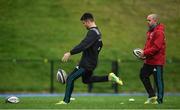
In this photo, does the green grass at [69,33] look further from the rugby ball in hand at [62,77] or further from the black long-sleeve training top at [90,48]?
the black long-sleeve training top at [90,48]

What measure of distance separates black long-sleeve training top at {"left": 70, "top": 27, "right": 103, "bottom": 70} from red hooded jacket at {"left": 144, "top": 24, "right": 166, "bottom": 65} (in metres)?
1.53

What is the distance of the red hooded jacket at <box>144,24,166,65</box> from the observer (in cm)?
1855

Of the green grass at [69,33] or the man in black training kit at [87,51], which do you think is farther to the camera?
the green grass at [69,33]

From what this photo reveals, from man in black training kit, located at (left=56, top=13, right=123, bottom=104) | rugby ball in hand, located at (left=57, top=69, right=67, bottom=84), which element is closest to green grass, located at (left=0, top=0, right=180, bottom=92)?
rugby ball in hand, located at (left=57, top=69, right=67, bottom=84)

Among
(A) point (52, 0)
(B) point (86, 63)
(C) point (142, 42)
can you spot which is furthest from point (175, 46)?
(B) point (86, 63)

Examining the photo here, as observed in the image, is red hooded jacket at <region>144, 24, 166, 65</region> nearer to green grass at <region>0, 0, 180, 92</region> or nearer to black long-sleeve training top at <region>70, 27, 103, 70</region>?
black long-sleeve training top at <region>70, 27, 103, 70</region>

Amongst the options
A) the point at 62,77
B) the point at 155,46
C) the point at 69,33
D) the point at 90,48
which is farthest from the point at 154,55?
the point at 69,33

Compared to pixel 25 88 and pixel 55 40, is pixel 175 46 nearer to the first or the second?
pixel 55 40

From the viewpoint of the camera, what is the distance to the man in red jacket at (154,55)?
60.8 feet

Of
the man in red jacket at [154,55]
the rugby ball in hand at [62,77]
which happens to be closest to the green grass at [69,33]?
the man in red jacket at [154,55]

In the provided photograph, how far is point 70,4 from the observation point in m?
41.9

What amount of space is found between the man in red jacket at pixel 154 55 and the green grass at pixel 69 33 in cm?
1381

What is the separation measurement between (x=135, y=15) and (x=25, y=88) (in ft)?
36.1

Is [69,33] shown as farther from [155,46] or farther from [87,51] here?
[87,51]
